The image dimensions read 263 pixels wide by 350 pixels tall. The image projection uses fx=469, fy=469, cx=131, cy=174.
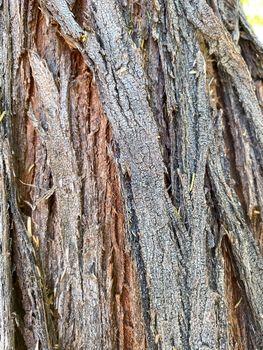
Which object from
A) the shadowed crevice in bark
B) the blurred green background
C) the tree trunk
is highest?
the blurred green background

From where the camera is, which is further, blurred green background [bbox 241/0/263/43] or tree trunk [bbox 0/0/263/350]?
blurred green background [bbox 241/0/263/43]

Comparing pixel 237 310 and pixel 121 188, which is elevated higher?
pixel 121 188

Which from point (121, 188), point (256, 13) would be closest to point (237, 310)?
point (121, 188)

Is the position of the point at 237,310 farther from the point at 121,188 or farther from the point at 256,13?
the point at 256,13

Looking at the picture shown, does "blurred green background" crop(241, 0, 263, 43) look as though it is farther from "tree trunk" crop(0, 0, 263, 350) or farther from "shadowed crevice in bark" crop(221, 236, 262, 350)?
"shadowed crevice in bark" crop(221, 236, 262, 350)

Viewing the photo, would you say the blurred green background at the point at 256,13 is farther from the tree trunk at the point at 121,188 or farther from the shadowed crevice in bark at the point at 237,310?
the shadowed crevice in bark at the point at 237,310

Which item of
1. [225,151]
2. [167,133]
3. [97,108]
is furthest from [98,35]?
[225,151]

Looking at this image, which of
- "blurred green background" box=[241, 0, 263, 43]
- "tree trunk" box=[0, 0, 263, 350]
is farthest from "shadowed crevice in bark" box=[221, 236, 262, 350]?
"blurred green background" box=[241, 0, 263, 43]

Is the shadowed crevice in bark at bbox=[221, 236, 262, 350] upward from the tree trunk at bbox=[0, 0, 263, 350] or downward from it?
downward

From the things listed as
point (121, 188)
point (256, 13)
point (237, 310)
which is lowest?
point (237, 310)
